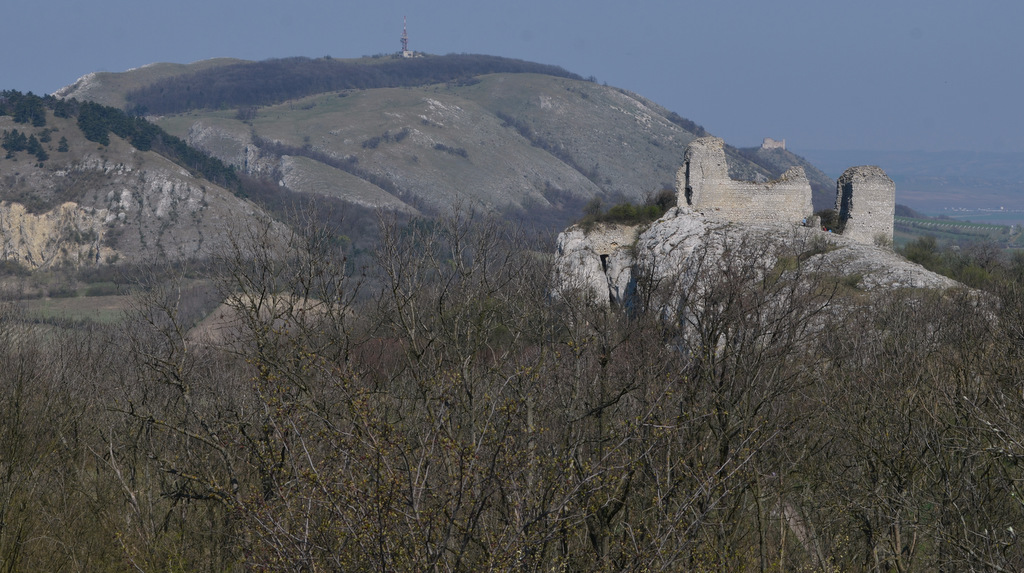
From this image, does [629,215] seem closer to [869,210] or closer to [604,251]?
[604,251]

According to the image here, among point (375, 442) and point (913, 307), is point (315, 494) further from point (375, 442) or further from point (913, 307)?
point (913, 307)

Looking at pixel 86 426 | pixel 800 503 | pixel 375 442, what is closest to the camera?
pixel 375 442

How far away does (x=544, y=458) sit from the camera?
9125 mm

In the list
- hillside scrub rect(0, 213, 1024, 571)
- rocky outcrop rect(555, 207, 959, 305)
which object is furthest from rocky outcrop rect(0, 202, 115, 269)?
hillside scrub rect(0, 213, 1024, 571)

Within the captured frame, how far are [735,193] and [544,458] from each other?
35.9 metres

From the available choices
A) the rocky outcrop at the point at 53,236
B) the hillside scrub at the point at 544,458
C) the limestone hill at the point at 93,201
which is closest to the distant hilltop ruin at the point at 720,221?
the hillside scrub at the point at 544,458

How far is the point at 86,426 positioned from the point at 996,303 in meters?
24.4

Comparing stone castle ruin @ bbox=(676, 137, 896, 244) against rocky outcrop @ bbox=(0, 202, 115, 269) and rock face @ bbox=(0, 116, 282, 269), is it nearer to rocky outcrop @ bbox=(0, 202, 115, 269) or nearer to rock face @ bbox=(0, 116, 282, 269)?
rock face @ bbox=(0, 116, 282, 269)

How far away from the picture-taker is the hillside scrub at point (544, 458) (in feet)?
22.7

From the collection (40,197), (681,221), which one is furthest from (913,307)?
(40,197)

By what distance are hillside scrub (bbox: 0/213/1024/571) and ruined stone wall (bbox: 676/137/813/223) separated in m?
21.3

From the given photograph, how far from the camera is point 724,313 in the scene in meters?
14.8

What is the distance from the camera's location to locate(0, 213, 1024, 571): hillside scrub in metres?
6.92

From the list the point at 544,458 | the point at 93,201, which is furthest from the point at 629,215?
the point at 93,201
